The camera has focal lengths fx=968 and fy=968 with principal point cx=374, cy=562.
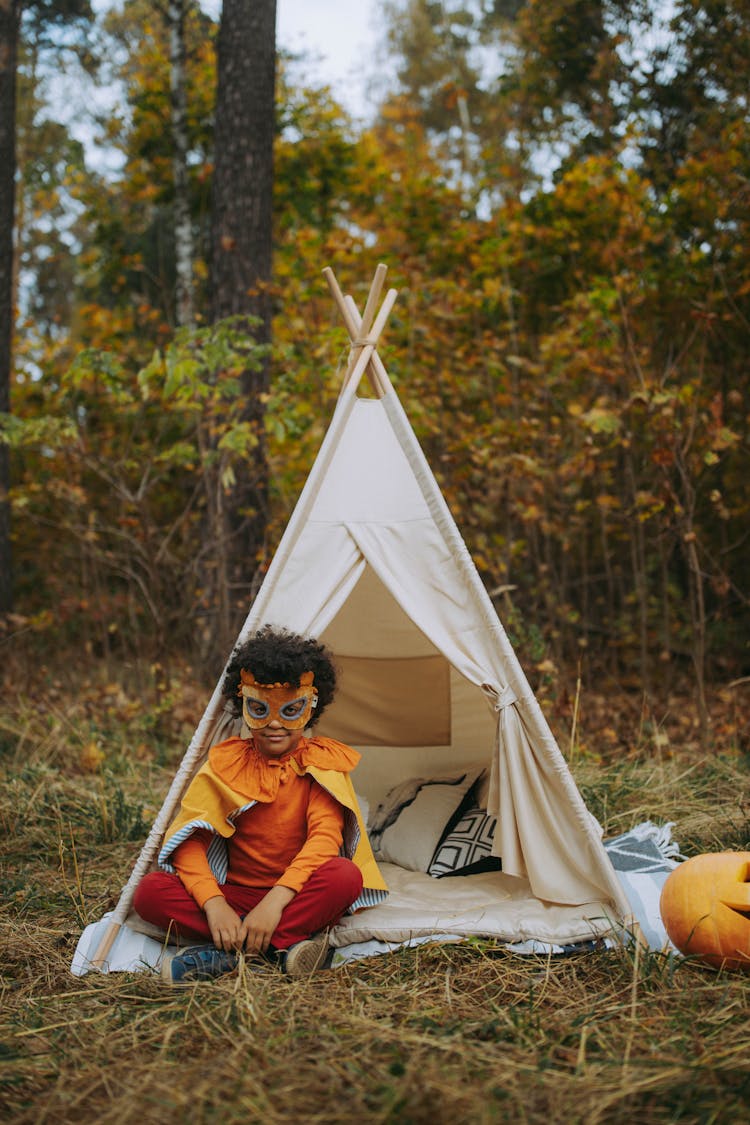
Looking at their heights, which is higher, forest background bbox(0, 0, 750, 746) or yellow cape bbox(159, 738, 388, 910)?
forest background bbox(0, 0, 750, 746)

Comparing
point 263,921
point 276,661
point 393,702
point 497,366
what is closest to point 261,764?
point 276,661

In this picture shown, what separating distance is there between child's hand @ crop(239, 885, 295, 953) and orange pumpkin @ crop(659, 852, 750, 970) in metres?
1.12

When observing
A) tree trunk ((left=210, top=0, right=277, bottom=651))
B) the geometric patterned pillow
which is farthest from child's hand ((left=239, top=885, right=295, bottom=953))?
tree trunk ((left=210, top=0, right=277, bottom=651))

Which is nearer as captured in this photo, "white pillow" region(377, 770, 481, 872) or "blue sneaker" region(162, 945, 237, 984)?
"blue sneaker" region(162, 945, 237, 984)

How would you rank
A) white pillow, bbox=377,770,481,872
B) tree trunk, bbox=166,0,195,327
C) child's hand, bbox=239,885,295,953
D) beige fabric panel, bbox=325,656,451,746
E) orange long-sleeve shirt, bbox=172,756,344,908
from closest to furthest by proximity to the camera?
child's hand, bbox=239,885,295,953
orange long-sleeve shirt, bbox=172,756,344,908
white pillow, bbox=377,770,481,872
beige fabric panel, bbox=325,656,451,746
tree trunk, bbox=166,0,195,327

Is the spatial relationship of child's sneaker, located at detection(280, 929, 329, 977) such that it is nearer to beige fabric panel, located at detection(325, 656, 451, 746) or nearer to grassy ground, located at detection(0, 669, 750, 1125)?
grassy ground, located at detection(0, 669, 750, 1125)

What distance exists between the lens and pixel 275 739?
3.03 metres

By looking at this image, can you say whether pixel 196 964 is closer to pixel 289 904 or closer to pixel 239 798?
pixel 289 904

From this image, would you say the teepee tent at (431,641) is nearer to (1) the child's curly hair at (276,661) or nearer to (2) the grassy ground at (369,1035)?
(1) the child's curly hair at (276,661)

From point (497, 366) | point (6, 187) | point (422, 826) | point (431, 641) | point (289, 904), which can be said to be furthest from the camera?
point (6, 187)

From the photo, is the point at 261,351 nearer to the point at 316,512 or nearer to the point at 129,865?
the point at 316,512

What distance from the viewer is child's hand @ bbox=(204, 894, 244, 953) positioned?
2762 millimetres

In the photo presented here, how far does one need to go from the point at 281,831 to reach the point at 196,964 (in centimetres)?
47

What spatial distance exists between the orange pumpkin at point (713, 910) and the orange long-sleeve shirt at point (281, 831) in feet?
3.34
